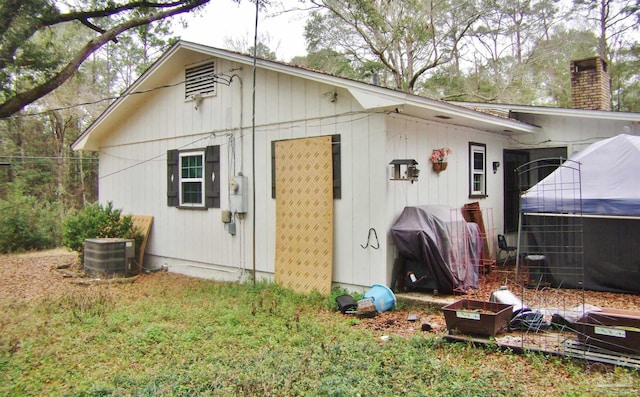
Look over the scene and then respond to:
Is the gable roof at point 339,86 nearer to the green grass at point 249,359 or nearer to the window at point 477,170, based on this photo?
the window at point 477,170

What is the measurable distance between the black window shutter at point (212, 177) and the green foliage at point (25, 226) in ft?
27.5

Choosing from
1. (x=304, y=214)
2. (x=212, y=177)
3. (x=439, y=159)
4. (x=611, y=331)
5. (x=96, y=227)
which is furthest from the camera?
(x=96, y=227)

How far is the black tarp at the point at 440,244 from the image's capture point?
649 centimetres

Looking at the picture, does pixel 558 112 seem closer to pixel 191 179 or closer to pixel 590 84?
pixel 590 84

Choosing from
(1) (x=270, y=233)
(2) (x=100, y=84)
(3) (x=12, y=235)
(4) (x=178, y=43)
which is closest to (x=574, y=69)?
(1) (x=270, y=233)

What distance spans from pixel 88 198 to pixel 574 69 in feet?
71.0

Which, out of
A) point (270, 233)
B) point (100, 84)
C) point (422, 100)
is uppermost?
point (100, 84)

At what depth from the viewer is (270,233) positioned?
26.9 ft

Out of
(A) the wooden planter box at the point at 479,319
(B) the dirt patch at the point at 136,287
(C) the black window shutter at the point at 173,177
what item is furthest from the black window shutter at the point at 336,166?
(C) the black window shutter at the point at 173,177

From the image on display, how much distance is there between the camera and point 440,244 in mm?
6727

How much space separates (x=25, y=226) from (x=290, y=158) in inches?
429

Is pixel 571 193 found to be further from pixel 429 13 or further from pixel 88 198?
pixel 88 198

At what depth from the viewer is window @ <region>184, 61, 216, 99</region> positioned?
9.32m

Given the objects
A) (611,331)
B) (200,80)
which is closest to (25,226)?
(200,80)
